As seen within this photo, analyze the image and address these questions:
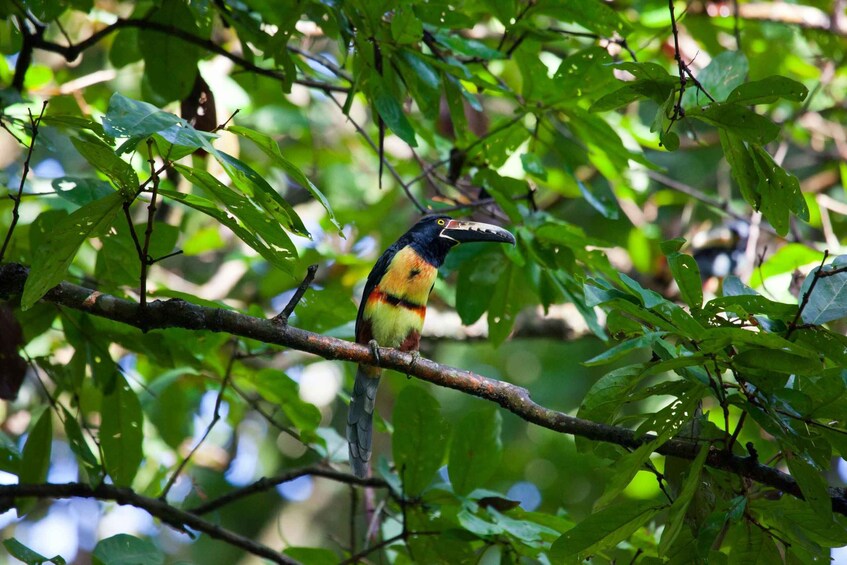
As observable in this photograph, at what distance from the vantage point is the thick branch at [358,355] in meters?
2.25

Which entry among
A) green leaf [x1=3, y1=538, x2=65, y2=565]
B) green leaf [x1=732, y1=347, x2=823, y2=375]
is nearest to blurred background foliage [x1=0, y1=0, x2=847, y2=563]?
green leaf [x1=732, y1=347, x2=823, y2=375]

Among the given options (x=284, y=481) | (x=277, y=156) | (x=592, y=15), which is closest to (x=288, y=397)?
(x=284, y=481)

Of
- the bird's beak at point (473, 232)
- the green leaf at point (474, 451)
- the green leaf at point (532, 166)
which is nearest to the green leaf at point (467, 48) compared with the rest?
the green leaf at point (532, 166)

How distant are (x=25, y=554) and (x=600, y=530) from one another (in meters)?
1.46

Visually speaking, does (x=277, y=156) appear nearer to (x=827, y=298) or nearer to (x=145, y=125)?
(x=145, y=125)

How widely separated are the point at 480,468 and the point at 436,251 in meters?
1.15

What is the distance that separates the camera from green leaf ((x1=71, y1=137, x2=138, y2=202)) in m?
1.96

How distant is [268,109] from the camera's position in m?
5.50

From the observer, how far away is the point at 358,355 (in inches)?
103

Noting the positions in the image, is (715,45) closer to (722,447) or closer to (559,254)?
(559,254)

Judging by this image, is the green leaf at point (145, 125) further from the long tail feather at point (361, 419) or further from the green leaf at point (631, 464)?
the long tail feather at point (361, 419)

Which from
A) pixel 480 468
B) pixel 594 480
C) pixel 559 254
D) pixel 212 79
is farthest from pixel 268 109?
pixel 594 480

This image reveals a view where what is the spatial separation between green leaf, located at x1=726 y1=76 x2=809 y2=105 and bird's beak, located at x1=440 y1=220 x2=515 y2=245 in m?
1.31

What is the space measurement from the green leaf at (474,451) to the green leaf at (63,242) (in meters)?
1.51
